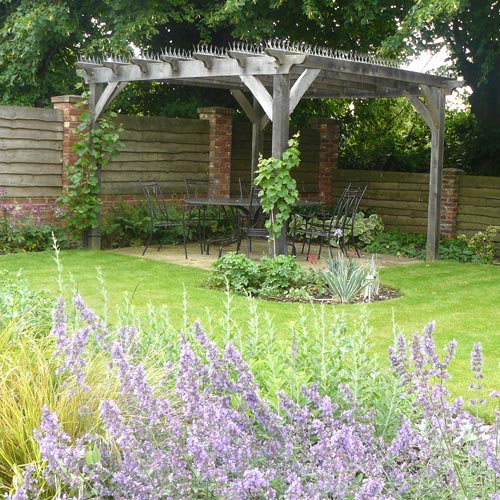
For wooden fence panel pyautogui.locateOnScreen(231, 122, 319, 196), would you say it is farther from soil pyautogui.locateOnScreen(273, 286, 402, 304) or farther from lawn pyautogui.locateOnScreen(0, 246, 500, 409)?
soil pyautogui.locateOnScreen(273, 286, 402, 304)

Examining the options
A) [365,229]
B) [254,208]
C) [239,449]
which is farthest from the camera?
[365,229]

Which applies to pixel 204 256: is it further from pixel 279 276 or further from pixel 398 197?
pixel 398 197

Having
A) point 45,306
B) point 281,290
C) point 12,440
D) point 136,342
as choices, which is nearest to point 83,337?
point 12,440

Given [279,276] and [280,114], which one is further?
[280,114]

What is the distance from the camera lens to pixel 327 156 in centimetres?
1488

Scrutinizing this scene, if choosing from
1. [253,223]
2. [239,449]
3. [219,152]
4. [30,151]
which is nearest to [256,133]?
[219,152]

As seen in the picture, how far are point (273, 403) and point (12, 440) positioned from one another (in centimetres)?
93

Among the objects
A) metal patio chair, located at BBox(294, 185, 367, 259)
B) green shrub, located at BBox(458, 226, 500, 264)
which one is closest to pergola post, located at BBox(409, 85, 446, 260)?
green shrub, located at BBox(458, 226, 500, 264)

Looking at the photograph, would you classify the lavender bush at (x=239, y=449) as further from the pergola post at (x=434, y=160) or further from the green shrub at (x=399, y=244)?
the green shrub at (x=399, y=244)

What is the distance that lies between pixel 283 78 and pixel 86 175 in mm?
3499

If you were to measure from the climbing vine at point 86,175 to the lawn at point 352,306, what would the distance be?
0.63m

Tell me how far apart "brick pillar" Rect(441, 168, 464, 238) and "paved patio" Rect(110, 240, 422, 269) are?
1906mm

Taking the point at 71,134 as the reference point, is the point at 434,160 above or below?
below

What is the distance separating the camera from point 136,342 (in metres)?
3.60
